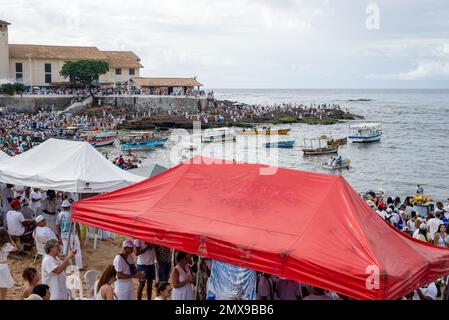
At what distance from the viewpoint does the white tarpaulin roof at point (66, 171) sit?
378 inches

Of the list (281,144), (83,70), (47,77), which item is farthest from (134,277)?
(47,77)

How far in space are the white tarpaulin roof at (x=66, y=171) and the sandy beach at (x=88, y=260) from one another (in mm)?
1384

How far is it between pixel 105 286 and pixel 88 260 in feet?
14.4

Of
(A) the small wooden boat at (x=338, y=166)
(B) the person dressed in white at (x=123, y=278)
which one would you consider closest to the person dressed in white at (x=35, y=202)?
(B) the person dressed in white at (x=123, y=278)

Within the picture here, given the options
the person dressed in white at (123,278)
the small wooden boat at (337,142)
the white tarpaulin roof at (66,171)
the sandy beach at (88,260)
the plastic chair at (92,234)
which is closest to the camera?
the person dressed in white at (123,278)

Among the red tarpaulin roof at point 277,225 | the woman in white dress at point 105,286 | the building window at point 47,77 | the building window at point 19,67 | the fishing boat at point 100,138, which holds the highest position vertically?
the building window at point 19,67

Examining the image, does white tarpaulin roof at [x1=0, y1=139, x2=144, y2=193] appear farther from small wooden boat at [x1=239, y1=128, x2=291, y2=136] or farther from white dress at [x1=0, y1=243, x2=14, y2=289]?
small wooden boat at [x1=239, y1=128, x2=291, y2=136]

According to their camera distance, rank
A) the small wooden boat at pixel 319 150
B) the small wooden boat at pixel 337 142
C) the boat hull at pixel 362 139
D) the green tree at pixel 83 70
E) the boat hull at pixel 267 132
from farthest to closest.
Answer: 1. the green tree at pixel 83 70
2. the boat hull at pixel 267 132
3. the boat hull at pixel 362 139
4. the small wooden boat at pixel 337 142
5. the small wooden boat at pixel 319 150

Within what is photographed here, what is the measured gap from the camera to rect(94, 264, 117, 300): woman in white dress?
5715 mm

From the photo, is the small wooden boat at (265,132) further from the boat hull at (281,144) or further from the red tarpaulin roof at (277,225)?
the red tarpaulin roof at (277,225)

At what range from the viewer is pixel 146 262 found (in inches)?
307

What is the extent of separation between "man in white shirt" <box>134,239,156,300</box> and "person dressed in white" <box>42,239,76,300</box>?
1.29 meters

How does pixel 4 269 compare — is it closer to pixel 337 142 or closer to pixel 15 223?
pixel 15 223

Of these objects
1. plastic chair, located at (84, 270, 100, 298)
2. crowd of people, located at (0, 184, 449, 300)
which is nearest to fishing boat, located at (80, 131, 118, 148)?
crowd of people, located at (0, 184, 449, 300)
